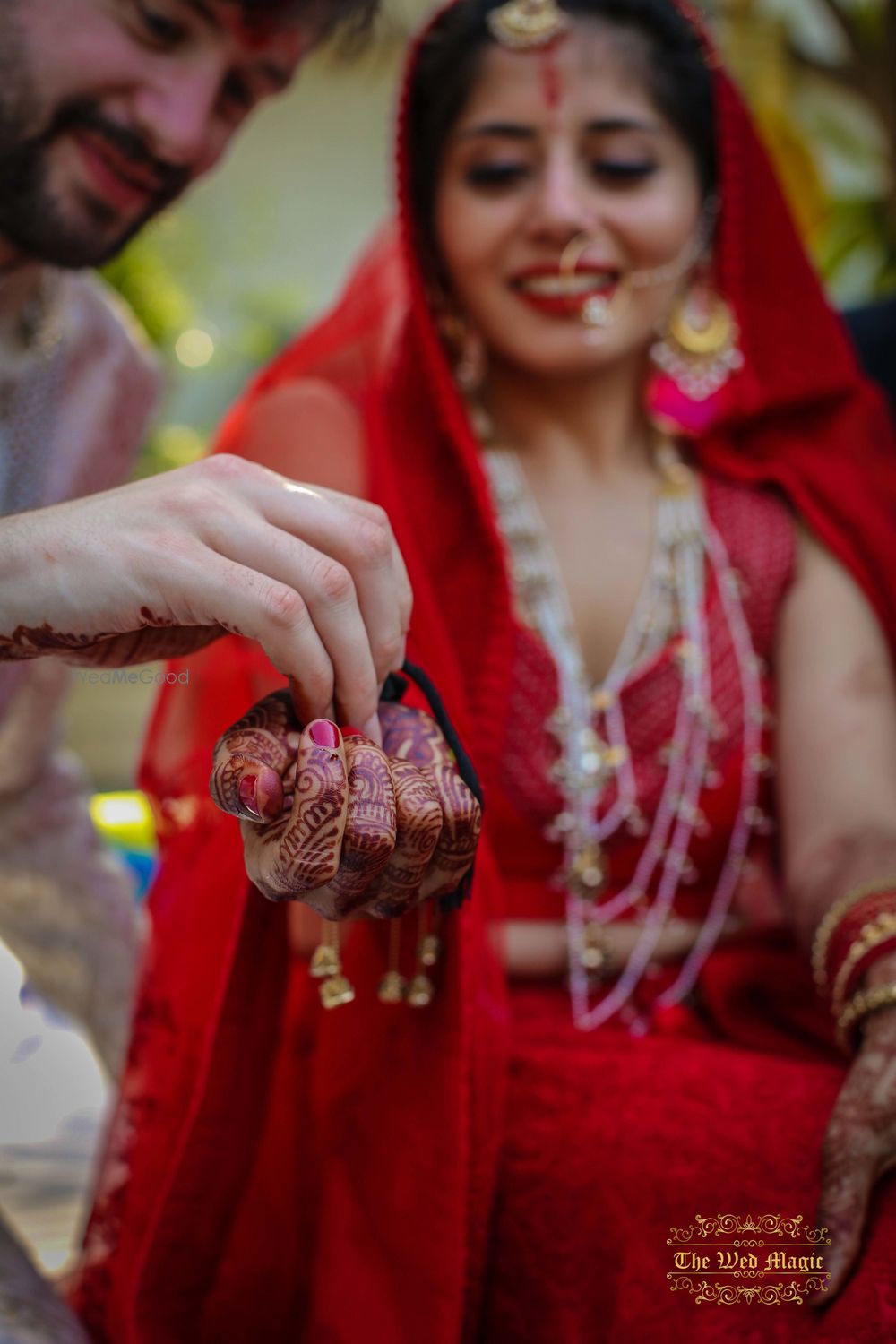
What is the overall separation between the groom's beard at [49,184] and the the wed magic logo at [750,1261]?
95cm

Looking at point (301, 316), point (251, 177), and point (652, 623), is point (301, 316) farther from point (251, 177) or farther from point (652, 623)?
point (652, 623)

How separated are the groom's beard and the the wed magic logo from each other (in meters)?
0.95

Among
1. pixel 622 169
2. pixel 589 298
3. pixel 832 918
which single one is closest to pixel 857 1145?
pixel 832 918

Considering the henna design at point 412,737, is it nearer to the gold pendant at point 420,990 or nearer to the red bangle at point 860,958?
the gold pendant at point 420,990

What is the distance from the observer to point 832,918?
1.03 meters

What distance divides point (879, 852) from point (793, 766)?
0.14 metres

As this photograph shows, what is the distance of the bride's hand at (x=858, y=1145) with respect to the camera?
820mm

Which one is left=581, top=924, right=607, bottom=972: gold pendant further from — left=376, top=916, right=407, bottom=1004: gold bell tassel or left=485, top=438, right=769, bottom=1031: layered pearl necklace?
left=376, top=916, right=407, bottom=1004: gold bell tassel

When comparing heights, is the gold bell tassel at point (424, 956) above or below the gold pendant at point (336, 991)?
below

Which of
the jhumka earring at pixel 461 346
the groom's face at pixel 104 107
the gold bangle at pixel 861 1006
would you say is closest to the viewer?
the gold bangle at pixel 861 1006

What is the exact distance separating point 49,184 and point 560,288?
475 mm

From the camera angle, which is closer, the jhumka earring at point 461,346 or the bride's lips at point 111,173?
the bride's lips at point 111,173

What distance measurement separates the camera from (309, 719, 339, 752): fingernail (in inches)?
24.3

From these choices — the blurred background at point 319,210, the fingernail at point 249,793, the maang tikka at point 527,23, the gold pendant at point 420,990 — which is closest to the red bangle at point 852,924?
the gold pendant at point 420,990
